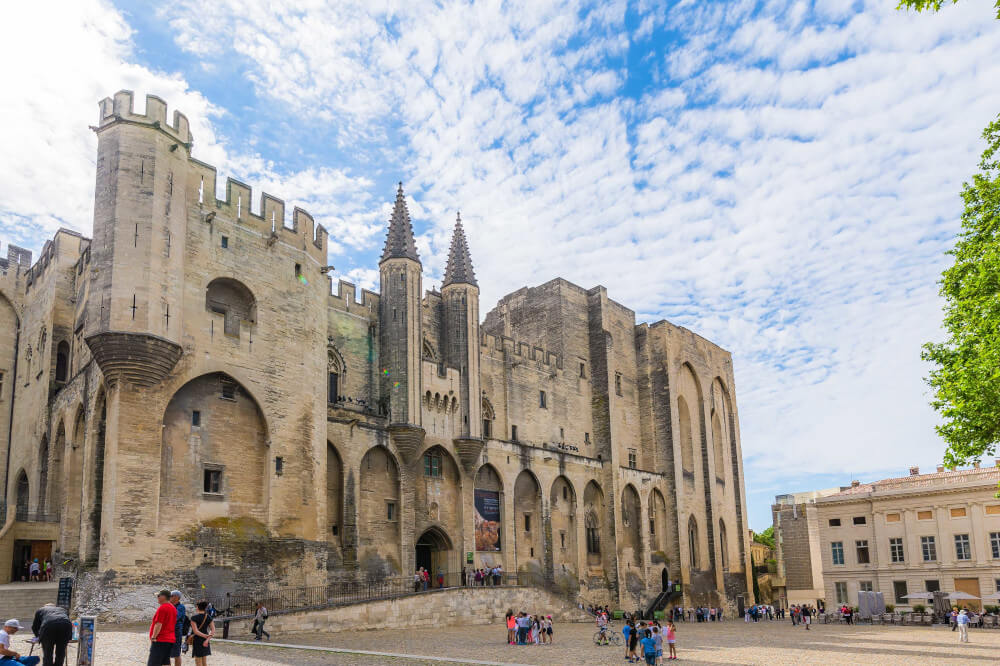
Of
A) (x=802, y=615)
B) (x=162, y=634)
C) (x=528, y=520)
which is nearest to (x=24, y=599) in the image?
(x=162, y=634)

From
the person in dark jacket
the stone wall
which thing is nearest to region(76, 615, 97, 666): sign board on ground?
the person in dark jacket

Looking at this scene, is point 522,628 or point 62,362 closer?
point 522,628

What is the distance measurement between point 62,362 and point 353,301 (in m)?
11.1

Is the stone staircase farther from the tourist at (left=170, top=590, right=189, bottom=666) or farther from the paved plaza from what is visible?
the tourist at (left=170, top=590, right=189, bottom=666)

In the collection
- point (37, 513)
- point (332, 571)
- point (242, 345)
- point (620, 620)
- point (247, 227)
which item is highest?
point (247, 227)

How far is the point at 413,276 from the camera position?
3366 centimetres

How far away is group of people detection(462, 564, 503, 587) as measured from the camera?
108 feet

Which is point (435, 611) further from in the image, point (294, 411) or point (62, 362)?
point (62, 362)

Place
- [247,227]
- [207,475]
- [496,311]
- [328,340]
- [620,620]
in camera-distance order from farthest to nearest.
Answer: [496,311] → [620,620] → [328,340] → [247,227] → [207,475]

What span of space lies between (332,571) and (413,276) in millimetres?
11963

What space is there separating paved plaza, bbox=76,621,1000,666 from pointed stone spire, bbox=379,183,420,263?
14775mm

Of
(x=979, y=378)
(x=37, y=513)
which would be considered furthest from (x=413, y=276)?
(x=979, y=378)

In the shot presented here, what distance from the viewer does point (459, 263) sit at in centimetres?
3753

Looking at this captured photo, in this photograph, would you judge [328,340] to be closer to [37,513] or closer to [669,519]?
[37,513]
